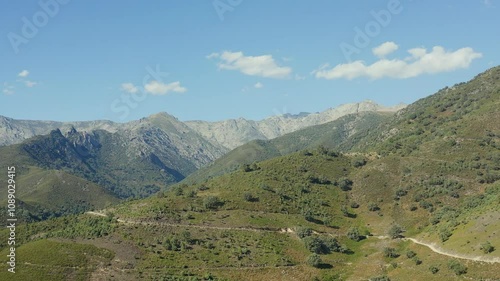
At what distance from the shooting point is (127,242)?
4355 inches

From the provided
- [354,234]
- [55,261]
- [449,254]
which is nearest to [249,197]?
[354,234]

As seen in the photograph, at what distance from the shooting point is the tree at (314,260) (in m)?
106

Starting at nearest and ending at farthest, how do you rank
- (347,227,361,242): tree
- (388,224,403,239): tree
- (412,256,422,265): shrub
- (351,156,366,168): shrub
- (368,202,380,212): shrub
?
(412,256,422,265): shrub, (388,224,403,239): tree, (347,227,361,242): tree, (368,202,380,212): shrub, (351,156,366,168): shrub

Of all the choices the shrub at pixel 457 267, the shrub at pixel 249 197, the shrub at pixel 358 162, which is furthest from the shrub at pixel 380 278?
the shrub at pixel 358 162

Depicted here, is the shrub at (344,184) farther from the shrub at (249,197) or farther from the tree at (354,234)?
the shrub at (249,197)

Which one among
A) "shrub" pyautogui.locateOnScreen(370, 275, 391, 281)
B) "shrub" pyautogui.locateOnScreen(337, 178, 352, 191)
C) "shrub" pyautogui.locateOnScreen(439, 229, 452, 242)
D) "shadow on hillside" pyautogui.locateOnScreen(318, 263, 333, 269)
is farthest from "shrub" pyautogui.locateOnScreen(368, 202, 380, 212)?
"shrub" pyautogui.locateOnScreen(370, 275, 391, 281)


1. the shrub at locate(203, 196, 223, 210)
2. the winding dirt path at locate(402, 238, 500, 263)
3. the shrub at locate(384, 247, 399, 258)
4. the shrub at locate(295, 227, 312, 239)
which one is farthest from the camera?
the shrub at locate(203, 196, 223, 210)

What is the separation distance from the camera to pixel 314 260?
349 ft

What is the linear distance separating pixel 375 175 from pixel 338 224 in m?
37.3

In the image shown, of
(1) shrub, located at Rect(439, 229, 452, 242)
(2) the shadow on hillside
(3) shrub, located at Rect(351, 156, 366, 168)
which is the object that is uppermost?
(3) shrub, located at Rect(351, 156, 366, 168)

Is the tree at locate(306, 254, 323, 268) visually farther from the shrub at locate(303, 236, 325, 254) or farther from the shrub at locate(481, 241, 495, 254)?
the shrub at locate(481, 241, 495, 254)

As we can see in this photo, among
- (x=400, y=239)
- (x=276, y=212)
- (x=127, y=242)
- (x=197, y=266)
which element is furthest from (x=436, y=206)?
(x=127, y=242)

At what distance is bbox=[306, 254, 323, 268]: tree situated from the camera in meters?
106

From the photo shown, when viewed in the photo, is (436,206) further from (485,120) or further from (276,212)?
(485,120)
